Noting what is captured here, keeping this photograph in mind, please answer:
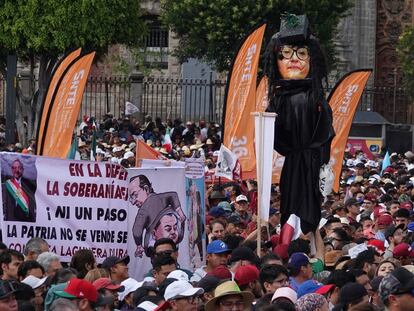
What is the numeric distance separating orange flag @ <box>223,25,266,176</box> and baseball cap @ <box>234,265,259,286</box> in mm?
7901

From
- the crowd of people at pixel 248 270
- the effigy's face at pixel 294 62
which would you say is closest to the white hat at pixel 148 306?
the crowd of people at pixel 248 270

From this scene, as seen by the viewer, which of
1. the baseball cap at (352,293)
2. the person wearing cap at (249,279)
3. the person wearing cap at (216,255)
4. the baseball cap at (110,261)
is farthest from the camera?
the person wearing cap at (216,255)

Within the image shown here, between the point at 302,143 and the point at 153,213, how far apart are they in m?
1.71

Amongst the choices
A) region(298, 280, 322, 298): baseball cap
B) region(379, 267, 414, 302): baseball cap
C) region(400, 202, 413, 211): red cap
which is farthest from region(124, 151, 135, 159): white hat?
region(379, 267, 414, 302): baseball cap

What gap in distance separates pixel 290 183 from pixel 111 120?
2306cm

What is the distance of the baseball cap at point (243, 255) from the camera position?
1460cm

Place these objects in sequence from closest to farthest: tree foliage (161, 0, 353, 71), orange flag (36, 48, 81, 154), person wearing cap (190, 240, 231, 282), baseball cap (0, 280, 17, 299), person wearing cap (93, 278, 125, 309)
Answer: baseball cap (0, 280, 17, 299) < person wearing cap (93, 278, 125, 309) < person wearing cap (190, 240, 231, 282) < orange flag (36, 48, 81, 154) < tree foliage (161, 0, 353, 71)

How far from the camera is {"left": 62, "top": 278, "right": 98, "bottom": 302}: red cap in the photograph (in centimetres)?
A: 1177

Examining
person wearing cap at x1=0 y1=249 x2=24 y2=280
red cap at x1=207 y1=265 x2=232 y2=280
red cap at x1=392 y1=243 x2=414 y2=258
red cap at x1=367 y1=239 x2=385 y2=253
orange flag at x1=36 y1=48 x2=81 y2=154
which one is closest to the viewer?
red cap at x1=207 y1=265 x2=232 y2=280

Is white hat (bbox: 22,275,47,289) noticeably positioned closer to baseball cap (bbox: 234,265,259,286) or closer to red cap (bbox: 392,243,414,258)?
baseball cap (bbox: 234,265,259,286)

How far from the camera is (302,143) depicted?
17141mm

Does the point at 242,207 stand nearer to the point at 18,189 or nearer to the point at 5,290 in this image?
the point at 18,189

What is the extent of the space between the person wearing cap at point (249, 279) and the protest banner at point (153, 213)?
2.48 metres

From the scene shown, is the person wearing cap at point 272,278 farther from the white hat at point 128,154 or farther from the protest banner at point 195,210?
the white hat at point 128,154
